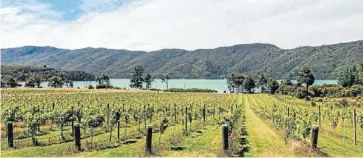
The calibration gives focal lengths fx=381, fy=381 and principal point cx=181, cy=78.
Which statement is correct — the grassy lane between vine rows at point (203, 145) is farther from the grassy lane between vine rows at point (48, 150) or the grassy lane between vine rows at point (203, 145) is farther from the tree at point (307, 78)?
the tree at point (307, 78)

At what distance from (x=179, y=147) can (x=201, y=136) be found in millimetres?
5203

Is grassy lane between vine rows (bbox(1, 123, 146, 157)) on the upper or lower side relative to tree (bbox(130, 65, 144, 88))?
lower

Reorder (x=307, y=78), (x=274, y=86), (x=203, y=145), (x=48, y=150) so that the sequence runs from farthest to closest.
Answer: (x=274, y=86), (x=307, y=78), (x=203, y=145), (x=48, y=150)

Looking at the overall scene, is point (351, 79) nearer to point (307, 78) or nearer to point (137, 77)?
point (307, 78)

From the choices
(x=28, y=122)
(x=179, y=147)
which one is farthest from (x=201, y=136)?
(x=28, y=122)

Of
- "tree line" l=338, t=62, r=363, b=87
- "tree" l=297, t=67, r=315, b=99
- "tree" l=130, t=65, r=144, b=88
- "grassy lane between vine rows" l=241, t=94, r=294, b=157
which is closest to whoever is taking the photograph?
"grassy lane between vine rows" l=241, t=94, r=294, b=157

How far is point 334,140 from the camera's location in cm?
2573

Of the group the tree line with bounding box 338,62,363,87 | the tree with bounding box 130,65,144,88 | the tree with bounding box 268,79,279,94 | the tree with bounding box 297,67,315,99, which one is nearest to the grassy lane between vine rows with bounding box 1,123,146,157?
the tree with bounding box 297,67,315,99

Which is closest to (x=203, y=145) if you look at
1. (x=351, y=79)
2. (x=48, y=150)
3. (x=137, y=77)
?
(x=48, y=150)

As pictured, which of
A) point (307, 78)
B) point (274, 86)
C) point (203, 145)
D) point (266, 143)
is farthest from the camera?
point (274, 86)

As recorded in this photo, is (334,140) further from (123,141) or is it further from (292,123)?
(123,141)

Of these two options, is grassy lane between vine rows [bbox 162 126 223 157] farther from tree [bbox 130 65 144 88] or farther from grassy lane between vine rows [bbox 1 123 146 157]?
tree [bbox 130 65 144 88]

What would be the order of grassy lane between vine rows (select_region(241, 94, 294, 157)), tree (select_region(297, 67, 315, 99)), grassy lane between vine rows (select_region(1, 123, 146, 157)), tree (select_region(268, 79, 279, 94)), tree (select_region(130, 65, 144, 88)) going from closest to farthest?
grassy lane between vine rows (select_region(1, 123, 146, 157)), grassy lane between vine rows (select_region(241, 94, 294, 157)), tree (select_region(297, 67, 315, 99)), tree (select_region(268, 79, 279, 94)), tree (select_region(130, 65, 144, 88))

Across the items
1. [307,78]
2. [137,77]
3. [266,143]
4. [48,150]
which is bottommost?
[266,143]
